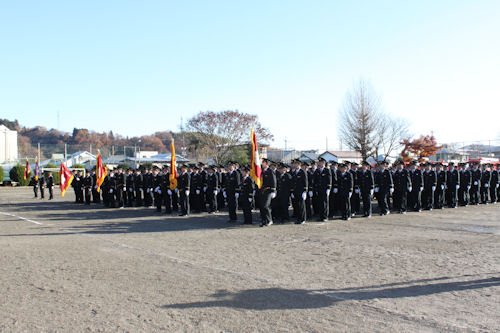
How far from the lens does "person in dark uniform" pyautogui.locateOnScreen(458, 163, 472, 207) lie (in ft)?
58.3

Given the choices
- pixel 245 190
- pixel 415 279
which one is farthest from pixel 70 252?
pixel 415 279

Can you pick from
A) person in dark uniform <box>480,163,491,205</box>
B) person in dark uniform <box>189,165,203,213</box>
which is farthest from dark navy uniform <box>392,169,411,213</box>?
person in dark uniform <box>189,165,203,213</box>

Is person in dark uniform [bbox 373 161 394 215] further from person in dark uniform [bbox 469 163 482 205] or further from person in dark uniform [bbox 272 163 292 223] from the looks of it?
person in dark uniform [bbox 469 163 482 205]

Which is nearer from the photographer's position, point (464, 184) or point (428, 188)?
point (428, 188)

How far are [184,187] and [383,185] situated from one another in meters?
7.16

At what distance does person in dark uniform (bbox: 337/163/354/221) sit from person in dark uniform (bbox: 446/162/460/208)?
19.2 feet

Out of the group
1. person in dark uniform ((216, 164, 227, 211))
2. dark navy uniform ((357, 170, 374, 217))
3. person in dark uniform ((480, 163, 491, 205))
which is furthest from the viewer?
person in dark uniform ((480, 163, 491, 205))

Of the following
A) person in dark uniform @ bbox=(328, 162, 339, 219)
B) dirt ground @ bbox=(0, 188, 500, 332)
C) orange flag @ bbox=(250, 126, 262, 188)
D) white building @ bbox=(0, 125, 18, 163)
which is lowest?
dirt ground @ bbox=(0, 188, 500, 332)

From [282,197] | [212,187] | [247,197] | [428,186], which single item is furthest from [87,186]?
[428,186]

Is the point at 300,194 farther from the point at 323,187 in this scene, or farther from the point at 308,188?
the point at 323,187

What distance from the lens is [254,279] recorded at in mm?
6633

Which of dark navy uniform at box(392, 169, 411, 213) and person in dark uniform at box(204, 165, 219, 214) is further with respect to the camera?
person in dark uniform at box(204, 165, 219, 214)

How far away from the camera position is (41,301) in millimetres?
5699

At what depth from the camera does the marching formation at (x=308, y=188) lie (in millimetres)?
13312
